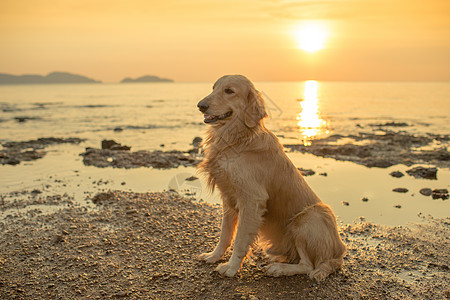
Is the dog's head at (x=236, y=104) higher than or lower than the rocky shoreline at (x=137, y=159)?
higher

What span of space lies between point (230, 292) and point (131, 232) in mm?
2102

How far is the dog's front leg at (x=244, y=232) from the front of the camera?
13.4ft

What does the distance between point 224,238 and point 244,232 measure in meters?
0.64

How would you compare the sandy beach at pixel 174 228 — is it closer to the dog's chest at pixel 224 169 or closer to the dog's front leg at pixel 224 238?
the dog's front leg at pixel 224 238

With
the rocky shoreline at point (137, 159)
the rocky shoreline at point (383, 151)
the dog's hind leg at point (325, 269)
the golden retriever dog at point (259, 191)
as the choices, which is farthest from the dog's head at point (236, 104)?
the rocky shoreline at point (383, 151)

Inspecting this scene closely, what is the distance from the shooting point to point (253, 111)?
431cm

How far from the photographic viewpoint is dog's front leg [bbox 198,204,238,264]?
4.55m

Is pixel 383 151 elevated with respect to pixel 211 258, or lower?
elevated

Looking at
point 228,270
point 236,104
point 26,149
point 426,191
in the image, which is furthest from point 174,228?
point 26,149

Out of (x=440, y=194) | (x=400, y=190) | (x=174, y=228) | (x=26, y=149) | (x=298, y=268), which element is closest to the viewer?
(x=298, y=268)

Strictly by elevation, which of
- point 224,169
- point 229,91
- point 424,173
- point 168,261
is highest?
point 229,91

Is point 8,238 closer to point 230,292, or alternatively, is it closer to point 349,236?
point 230,292

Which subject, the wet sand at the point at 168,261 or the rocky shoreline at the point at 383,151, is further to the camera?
the rocky shoreline at the point at 383,151

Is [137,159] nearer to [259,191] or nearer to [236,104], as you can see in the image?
[236,104]
